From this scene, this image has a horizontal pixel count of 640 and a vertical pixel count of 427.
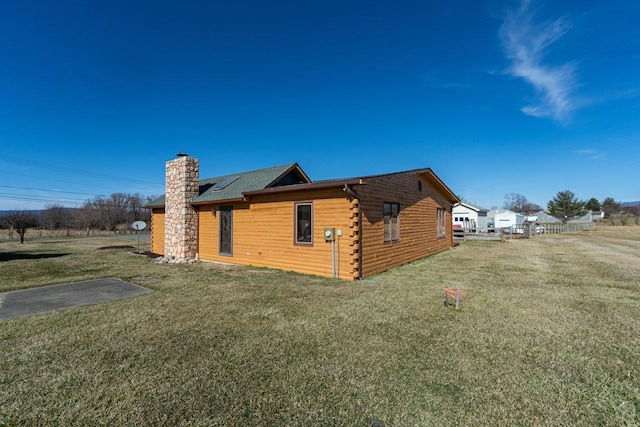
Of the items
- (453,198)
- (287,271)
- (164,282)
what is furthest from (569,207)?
(164,282)

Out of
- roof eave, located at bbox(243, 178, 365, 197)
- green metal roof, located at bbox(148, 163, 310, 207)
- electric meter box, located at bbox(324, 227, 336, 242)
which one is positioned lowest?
electric meter box, located at bbox(324, 227, 336, 242)

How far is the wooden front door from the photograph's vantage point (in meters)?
10.9

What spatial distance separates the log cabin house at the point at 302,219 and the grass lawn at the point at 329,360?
2.12 metres

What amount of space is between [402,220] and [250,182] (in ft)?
19.2

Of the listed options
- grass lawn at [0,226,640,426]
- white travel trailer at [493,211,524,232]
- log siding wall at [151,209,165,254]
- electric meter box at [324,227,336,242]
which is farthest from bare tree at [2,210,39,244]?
white travel trailer at [493,211,524,232]

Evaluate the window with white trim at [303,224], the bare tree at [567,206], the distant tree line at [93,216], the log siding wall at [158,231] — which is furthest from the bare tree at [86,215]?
the bare tree at [567,206]

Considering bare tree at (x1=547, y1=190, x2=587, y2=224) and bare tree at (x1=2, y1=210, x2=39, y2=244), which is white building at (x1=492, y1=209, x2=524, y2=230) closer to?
bare tree at (x1=547, y1=190, x2=587, y2=224)

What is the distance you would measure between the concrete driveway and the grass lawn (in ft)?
1.74

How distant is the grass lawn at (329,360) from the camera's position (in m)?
2.41

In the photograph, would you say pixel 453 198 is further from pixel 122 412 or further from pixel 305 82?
pixel 122 412

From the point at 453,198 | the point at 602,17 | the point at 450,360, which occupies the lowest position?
the point at 450,360

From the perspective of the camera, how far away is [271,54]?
13.2 m

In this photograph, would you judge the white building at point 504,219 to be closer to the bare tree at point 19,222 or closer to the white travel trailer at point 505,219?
the white travel trailer at point 505,219

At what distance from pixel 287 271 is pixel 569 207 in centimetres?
5264
